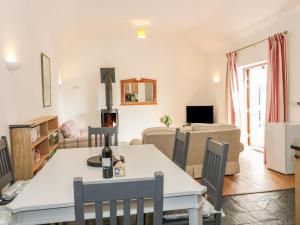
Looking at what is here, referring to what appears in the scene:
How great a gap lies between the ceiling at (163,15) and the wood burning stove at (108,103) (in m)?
1.09

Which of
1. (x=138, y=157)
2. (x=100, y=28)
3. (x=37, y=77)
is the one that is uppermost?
(x=100, y=28)

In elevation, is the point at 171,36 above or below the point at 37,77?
above

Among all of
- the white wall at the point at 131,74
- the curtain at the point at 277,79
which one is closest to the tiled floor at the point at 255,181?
the curtain at the point at 277,79

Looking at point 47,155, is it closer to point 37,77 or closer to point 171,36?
point 37,77

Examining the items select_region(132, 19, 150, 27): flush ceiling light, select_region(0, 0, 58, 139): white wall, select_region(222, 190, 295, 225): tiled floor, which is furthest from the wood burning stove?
select_region(222, 190, 295, 225): tiled floor

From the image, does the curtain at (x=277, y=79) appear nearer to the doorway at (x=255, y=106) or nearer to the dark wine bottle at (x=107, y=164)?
the doorway at (x=255, y=106)

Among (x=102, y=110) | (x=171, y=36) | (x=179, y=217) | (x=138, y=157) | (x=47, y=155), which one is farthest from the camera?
(x=171, y=36)

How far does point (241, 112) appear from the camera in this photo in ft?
20.6

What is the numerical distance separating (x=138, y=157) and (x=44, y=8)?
3.48 metres

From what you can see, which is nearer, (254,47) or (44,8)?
(44,8)

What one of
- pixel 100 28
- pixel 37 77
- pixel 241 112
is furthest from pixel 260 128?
pixel 37 77

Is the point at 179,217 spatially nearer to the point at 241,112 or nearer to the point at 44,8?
the point at 44,8

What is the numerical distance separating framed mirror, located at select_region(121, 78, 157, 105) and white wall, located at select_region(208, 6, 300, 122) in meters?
1.73

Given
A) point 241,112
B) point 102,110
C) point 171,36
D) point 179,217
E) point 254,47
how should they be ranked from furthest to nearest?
1. point 171,36
2. point 102,110
3. point 241,112
4. point 254,47
5. point 179,217
